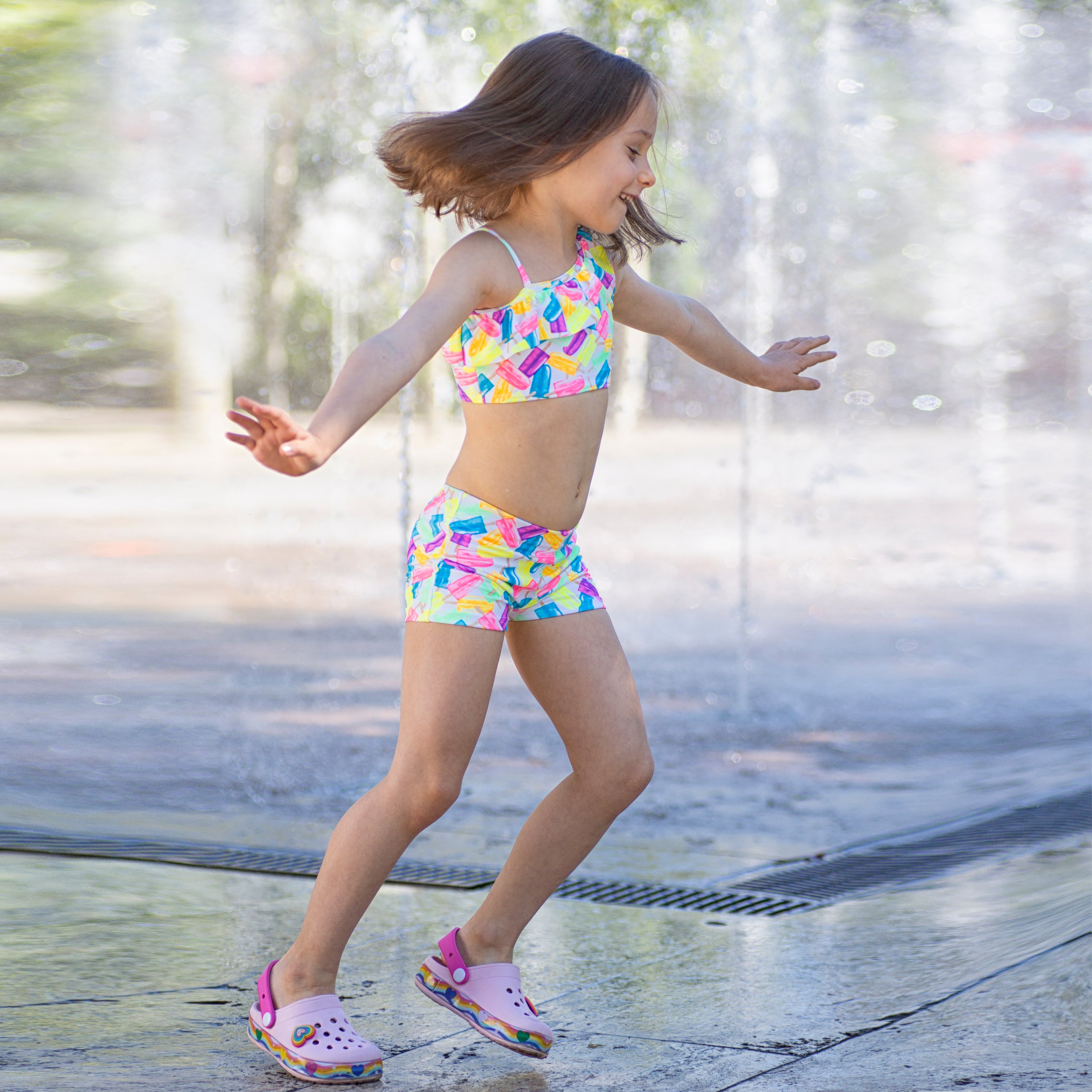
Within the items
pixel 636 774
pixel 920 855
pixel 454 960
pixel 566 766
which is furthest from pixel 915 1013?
pixel 566 766

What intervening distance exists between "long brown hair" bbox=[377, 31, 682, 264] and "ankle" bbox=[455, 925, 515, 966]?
39.6 inches

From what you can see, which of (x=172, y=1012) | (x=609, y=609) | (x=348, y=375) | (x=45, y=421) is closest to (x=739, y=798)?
(x=172, y=1012)

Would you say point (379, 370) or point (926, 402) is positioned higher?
point (379, 370)

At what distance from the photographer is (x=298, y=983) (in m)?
2.17

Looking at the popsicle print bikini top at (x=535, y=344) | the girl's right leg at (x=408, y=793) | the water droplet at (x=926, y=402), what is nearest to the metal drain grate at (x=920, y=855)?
the girl's right leg at (x=408, y=793)

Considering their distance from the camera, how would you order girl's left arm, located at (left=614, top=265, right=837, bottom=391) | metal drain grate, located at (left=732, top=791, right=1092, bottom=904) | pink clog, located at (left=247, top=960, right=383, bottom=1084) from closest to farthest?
1. pink clog, located at (left=247, top=960, right=383, bottom=1084)
2. girl's left arm, located at (left=614, top=265, right=837, bottom=391)
3. metal drain grate, located at (left=732, top=791, right=1092, bottom=904)

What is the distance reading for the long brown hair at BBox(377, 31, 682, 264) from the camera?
2.24 m

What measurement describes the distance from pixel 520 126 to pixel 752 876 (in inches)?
67.6

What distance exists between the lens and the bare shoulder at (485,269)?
84.3 inches

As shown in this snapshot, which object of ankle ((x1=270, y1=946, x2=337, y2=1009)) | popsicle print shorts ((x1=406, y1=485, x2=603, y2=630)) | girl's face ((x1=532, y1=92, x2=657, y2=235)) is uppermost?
girl's face ((x1=532, y1=92, x2=657, y2=235))

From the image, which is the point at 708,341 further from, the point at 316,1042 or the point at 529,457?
the point at 316,1042

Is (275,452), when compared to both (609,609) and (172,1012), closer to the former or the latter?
(172,1012)

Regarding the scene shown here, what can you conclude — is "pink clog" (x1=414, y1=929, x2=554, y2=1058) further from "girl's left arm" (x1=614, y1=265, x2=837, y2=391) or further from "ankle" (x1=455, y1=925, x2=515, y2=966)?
"girl's left arm" (x1=614, y1=265, x2=837, y2=391)

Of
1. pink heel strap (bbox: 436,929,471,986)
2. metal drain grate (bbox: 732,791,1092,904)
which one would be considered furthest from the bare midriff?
metal drain grate (bbox: 732,791,1092,904)
